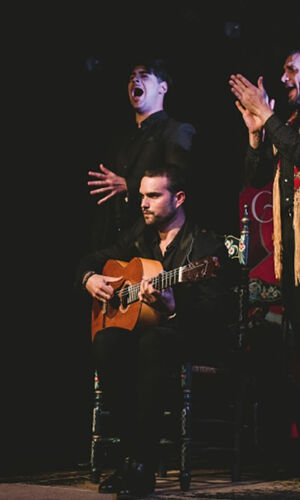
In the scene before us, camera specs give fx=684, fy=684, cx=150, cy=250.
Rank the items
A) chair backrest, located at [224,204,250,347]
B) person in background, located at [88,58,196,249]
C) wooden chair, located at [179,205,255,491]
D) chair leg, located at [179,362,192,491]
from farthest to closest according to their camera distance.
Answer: person in background, located at [88,58,196,249] → chair backrest, located at [224,204,250,347] → wooden chair, located at [179,205,255,491] → chair leg, located at [179,362,192,491]

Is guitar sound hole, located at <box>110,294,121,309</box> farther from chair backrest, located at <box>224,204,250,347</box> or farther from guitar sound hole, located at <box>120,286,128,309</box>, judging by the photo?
chair backrest, located at <box>224,204,250,347</box>

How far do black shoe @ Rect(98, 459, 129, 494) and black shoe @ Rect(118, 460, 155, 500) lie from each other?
2 centimetres

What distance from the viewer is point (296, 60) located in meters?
2.84

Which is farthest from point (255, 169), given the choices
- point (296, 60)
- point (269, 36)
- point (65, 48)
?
point (65, 48)

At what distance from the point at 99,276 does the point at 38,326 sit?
0.85 m

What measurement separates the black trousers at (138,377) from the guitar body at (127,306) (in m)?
0.05

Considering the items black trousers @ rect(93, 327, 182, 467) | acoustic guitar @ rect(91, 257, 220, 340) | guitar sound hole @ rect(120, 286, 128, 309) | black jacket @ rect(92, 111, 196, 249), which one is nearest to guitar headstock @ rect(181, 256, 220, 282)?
acoustic guitar @ rect(91, 257, 220, 340)

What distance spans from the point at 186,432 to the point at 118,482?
39cm

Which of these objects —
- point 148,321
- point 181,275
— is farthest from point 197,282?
point 148,321

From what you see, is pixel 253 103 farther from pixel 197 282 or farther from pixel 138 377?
pixel 138 377

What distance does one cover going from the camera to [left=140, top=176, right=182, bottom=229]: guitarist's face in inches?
110

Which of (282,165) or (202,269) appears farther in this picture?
(282,165)

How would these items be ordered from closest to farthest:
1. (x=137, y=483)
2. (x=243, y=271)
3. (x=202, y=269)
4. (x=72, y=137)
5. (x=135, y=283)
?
1. (x=137, y=483)
2. (x=202, y=269)
3. (x=135, y=283)
4. (x=243, y=271)
5. (x=72, y=137)

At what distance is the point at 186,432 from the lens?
258cm
